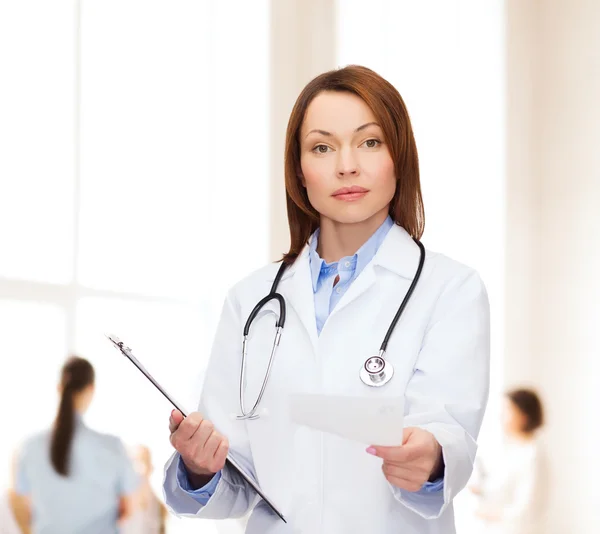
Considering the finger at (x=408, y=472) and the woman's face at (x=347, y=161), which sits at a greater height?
the woman's face at (x=347, y=161)

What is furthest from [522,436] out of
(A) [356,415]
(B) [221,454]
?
(A) [356,415]

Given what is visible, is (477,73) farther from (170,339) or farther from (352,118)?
(352,118)

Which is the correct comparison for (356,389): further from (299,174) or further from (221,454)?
(299,174)

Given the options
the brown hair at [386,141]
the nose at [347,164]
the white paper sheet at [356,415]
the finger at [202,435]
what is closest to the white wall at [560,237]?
the brown hair at [386,141]

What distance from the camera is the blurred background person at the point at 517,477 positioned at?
331 cm

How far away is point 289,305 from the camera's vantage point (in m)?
1.40

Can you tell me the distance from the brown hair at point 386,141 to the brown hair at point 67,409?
73 centimetres

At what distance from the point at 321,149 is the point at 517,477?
7.53 ft

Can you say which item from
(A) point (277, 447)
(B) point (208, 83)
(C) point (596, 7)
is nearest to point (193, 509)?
(A) point (277, 447)

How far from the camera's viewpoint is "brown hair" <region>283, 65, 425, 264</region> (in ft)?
4.58

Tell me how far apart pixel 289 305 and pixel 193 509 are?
0.33m

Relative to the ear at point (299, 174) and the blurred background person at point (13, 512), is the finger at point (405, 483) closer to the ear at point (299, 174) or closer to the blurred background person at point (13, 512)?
the ear at point (299, 174)

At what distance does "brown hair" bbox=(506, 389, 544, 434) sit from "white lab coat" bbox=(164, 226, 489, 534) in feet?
6.93

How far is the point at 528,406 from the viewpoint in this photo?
11.1ft
